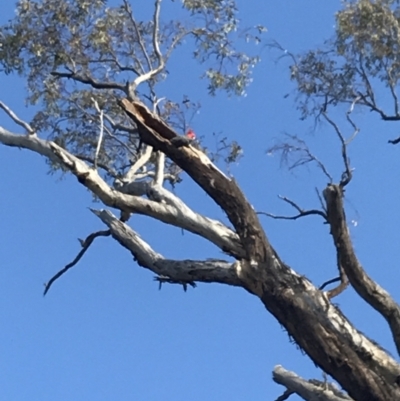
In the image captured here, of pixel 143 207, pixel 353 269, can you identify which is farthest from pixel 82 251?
pixel 353 269

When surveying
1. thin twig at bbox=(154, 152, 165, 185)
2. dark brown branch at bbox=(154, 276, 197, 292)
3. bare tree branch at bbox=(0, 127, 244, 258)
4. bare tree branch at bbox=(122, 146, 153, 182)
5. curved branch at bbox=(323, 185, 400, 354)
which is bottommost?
curved branch at bbox=(323, 185, 400, 354)

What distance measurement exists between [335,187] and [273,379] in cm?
274

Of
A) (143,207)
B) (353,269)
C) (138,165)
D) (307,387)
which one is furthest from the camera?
(138,165)

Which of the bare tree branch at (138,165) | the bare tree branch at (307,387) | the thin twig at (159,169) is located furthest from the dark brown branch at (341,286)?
the bare tree branch at (138,165)

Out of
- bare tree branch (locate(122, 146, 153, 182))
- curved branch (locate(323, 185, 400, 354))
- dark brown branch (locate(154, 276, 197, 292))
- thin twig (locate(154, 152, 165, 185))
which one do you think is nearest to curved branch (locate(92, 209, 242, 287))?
dark brown branch (locate(154, 276, 197, 292))

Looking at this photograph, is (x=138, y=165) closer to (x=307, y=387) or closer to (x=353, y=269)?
(x=307, y=387)

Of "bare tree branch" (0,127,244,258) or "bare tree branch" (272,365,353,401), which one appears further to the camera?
"bare tree branch" (272,365,353,401)

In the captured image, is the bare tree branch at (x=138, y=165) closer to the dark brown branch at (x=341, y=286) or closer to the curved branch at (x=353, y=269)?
the dark brown branch at (x=341, y=286)

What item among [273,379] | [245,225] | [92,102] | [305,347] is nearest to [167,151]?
[245,225]

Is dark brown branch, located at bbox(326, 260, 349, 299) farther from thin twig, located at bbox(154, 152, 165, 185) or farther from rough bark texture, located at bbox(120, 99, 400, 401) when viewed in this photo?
thin twig, located at bbox(154, 152, 165, 185)

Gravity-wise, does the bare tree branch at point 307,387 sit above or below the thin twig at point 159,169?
below

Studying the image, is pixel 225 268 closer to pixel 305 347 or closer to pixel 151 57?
pixel 305 347

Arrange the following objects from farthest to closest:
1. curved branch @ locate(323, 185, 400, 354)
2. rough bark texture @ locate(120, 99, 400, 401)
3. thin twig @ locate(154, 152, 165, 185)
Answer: thin twig @ locate(154, 152, 165, 185)
rough bark texture @ locate(120, 99, 400, 401)
curved branch @ locate(323, 185, 400, 354)

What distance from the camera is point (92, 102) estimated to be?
960 centimetres
